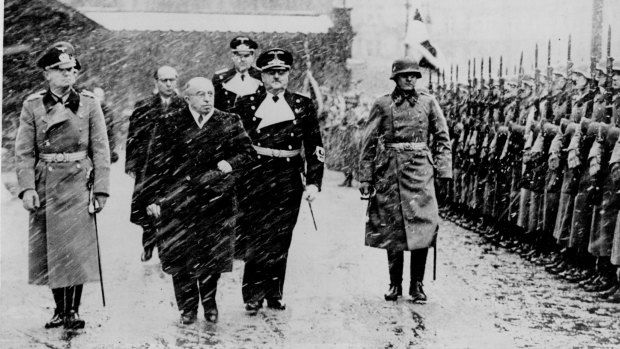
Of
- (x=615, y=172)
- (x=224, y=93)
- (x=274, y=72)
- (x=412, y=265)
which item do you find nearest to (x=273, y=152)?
(x=274, y=72)

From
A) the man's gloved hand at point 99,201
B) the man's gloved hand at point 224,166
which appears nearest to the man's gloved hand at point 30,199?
the man's gloved hand at point 99,201

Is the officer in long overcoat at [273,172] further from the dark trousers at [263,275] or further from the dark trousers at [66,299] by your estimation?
the dark trousers at [66,299]

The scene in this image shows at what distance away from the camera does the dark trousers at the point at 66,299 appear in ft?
15.1

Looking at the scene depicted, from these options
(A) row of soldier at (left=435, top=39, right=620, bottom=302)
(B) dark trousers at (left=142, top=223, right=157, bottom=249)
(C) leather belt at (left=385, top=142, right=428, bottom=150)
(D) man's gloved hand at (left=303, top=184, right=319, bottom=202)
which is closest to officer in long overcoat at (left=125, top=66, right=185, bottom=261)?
(B) dark trousers at (left=142, top=223, right=157, bottom=249)

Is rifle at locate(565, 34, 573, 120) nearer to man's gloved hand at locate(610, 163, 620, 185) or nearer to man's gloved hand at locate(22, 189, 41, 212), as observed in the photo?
man's gloved hand at locate(610, 163, 620, 185)

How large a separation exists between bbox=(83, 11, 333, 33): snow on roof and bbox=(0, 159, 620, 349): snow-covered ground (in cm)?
184

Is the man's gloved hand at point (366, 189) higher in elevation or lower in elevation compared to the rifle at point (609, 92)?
lower

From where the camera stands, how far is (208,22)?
23.0 ft

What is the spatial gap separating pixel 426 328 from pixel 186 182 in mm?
1575

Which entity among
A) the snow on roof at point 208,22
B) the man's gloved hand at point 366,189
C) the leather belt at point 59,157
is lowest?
the man's gloved hand at point 366,189

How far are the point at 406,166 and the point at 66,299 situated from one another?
7.16 feet

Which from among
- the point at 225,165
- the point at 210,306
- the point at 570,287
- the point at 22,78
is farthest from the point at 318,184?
the point at 22,78

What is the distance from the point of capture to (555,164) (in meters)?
6.10

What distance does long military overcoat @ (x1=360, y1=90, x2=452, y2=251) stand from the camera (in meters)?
5.16
